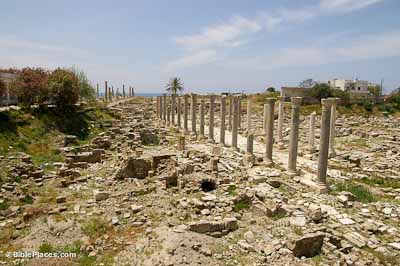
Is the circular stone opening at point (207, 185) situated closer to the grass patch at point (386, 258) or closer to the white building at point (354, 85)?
the grass patch at point (386, 258)

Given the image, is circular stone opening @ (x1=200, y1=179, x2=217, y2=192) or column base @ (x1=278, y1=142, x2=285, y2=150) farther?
column base @ (x1=278, y1=142, x2=285, y2=150)

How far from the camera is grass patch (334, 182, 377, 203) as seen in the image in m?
12.2

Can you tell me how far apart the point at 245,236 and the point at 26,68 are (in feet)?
106

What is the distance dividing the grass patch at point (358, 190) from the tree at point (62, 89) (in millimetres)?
27860

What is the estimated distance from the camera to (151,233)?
1009 cm

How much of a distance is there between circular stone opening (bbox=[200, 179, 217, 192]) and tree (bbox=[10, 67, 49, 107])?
23.4m

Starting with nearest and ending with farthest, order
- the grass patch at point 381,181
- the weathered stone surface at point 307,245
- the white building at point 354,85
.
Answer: the weathered stone surface at point 307,245, the grass patch at point 381,181, the white building at point 354,85

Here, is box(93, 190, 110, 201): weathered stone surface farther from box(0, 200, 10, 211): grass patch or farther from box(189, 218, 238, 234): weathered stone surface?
box(189, 218, 238, 234): weathered stone surface

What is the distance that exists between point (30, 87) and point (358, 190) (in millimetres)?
29114

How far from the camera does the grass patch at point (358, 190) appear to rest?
481 inches

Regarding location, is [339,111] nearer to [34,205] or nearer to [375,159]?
[375,159]

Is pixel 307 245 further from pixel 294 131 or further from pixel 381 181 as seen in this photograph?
pixel 381 181

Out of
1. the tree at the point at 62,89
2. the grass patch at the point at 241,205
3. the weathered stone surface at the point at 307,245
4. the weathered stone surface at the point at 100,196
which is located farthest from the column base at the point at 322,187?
the tree at the point at 62,89

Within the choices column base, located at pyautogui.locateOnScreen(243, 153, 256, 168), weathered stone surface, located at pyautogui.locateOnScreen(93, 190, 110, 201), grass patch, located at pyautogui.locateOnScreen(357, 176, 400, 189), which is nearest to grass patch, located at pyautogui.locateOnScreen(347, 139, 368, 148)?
grass patch, located at pyautogui.locateOnScreen(357, 176, 400, 189)
